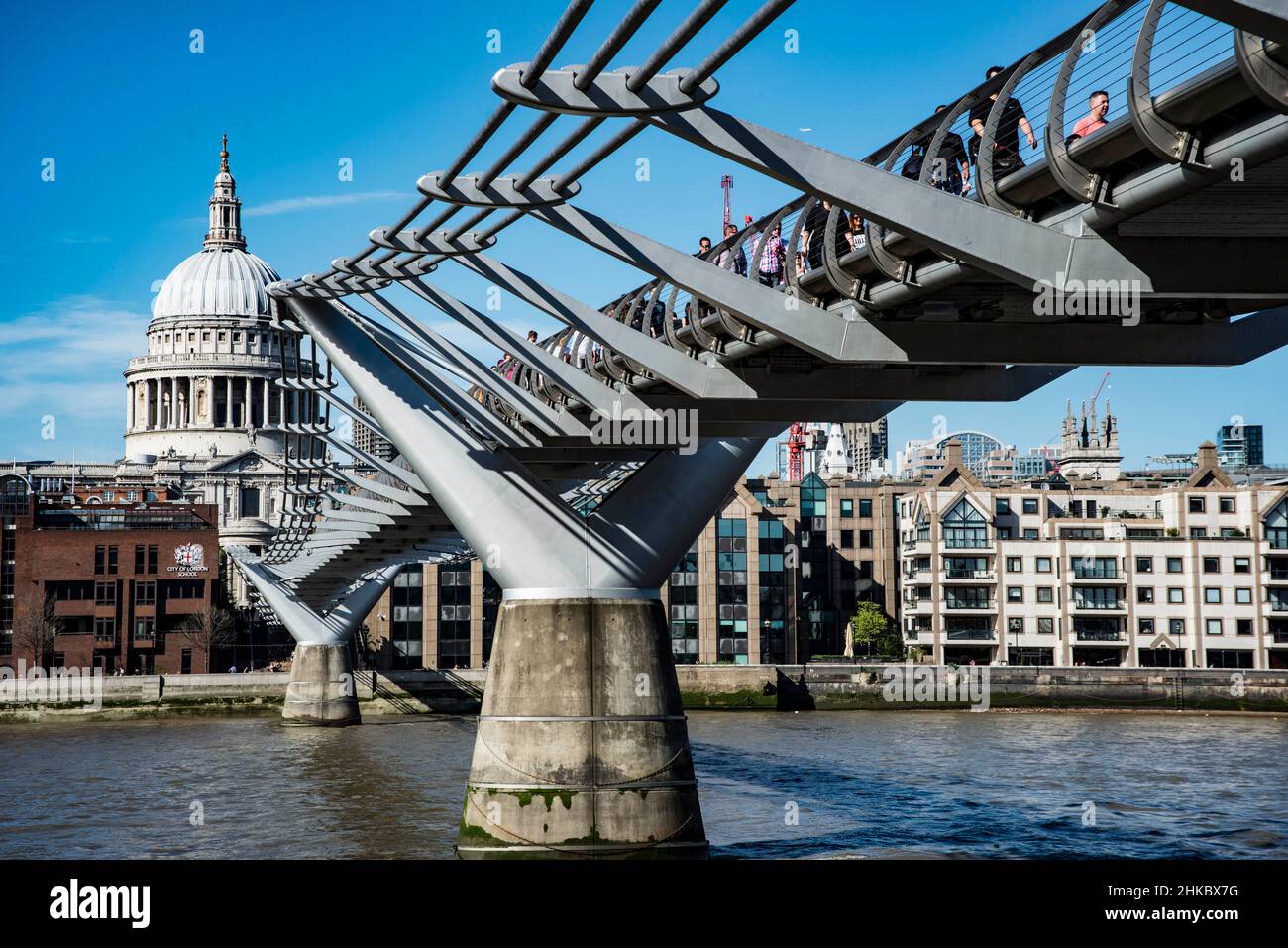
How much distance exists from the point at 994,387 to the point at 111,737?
143 feet

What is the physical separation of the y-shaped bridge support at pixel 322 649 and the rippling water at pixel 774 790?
447cm

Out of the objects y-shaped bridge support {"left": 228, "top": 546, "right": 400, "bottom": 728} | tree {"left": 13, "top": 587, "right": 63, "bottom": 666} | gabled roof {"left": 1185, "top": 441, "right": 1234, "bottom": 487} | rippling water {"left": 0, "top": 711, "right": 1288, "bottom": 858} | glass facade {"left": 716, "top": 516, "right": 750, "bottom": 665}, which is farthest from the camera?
gabled roof {"left": 1185, "top": 441, "right": 1234, "bottom": 487}

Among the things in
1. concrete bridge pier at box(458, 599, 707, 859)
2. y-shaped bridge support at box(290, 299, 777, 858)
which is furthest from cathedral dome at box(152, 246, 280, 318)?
concrete bridge pier at box(458, 599, 707, 859)

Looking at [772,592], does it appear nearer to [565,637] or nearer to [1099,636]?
[1099,636]

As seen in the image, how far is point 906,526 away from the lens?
278 feet

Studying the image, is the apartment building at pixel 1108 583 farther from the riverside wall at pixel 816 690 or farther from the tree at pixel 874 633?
the riverside wall at pixel 816 690

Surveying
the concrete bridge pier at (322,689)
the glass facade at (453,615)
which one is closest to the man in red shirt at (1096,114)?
the concrete bridge pier at (322,689)

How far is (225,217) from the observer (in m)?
146

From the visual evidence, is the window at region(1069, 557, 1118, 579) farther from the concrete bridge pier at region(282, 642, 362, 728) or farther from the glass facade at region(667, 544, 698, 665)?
the concrete bridge pier at region(282, 642, 362, 728)

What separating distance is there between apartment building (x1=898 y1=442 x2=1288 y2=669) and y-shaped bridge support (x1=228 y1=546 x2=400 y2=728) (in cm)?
2813

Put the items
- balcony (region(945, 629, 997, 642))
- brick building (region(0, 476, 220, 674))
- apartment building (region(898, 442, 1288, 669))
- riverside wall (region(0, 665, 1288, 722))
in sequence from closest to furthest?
riverside wall (region(0, 665, 1288, 722)), apartment building (region(898, 442, 1288, 669)), balcony (region(945, 629, 997, 642)), brick building (region(0, 476, 220, 674))

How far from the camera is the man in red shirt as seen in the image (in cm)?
1084
